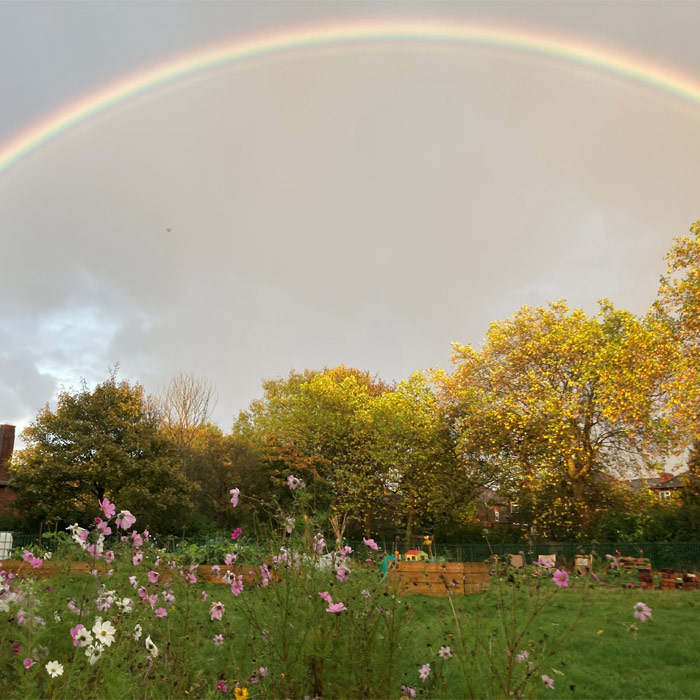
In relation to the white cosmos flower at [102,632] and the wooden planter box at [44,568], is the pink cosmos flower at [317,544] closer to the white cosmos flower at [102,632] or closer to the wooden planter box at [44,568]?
the white cosmos flower at [102,632]

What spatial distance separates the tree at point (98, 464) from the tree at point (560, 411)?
10920 millimetres

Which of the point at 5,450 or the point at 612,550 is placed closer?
the point at 612,550

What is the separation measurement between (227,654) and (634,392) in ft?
50.0

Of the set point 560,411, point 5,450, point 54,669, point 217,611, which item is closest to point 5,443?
point 5,450

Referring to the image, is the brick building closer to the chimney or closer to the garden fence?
the chimney

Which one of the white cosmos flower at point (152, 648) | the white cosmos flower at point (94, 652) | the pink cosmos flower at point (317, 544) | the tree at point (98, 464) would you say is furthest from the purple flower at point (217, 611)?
the tree at point (98, 464)

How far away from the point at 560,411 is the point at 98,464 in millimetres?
15531

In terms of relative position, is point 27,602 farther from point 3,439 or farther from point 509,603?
point 3,439

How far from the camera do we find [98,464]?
20.7 m

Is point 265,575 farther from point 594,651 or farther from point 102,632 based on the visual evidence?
point 594,651

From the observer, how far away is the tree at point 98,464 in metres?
20.3

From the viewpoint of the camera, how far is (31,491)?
20125mm

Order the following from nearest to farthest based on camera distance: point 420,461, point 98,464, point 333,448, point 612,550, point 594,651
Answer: point 594,651
point 612,550
point 98,464
point 420,461
point 333,448

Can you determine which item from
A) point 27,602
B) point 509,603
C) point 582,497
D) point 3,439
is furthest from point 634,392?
point 3,439
